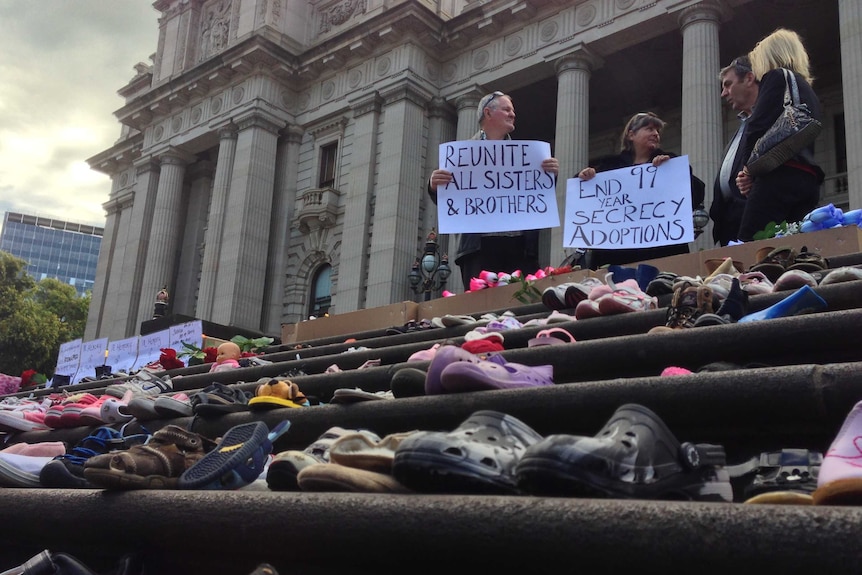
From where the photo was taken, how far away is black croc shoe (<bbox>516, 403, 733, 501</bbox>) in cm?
221

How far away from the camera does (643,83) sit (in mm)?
26047

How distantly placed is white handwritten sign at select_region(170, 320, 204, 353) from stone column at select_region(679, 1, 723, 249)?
11.6m

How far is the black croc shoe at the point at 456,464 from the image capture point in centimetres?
241

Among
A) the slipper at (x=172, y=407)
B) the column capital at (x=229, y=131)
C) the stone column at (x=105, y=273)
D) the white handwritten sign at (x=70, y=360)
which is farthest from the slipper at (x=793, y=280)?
the stone column at (x=105, y=273)

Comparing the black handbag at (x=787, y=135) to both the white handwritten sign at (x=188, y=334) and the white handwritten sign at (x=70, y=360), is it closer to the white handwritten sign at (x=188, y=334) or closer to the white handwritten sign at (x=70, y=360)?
the white handwritten sign at (x=188, y=334)

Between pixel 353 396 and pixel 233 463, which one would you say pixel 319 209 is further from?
pixel 233 463

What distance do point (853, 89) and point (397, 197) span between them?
1281 cm

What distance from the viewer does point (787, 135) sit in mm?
6426

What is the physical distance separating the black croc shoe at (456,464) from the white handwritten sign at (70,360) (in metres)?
15.1

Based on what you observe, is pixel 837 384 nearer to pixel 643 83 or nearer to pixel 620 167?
pixel 620 167

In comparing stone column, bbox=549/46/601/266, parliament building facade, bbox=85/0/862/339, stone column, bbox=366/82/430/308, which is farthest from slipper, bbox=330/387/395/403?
stone column, bbox=366/82/430/308

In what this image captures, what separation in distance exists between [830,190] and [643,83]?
6.85m

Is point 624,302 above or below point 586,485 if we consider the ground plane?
above

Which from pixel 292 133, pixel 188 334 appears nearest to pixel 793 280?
pixel 188 334
